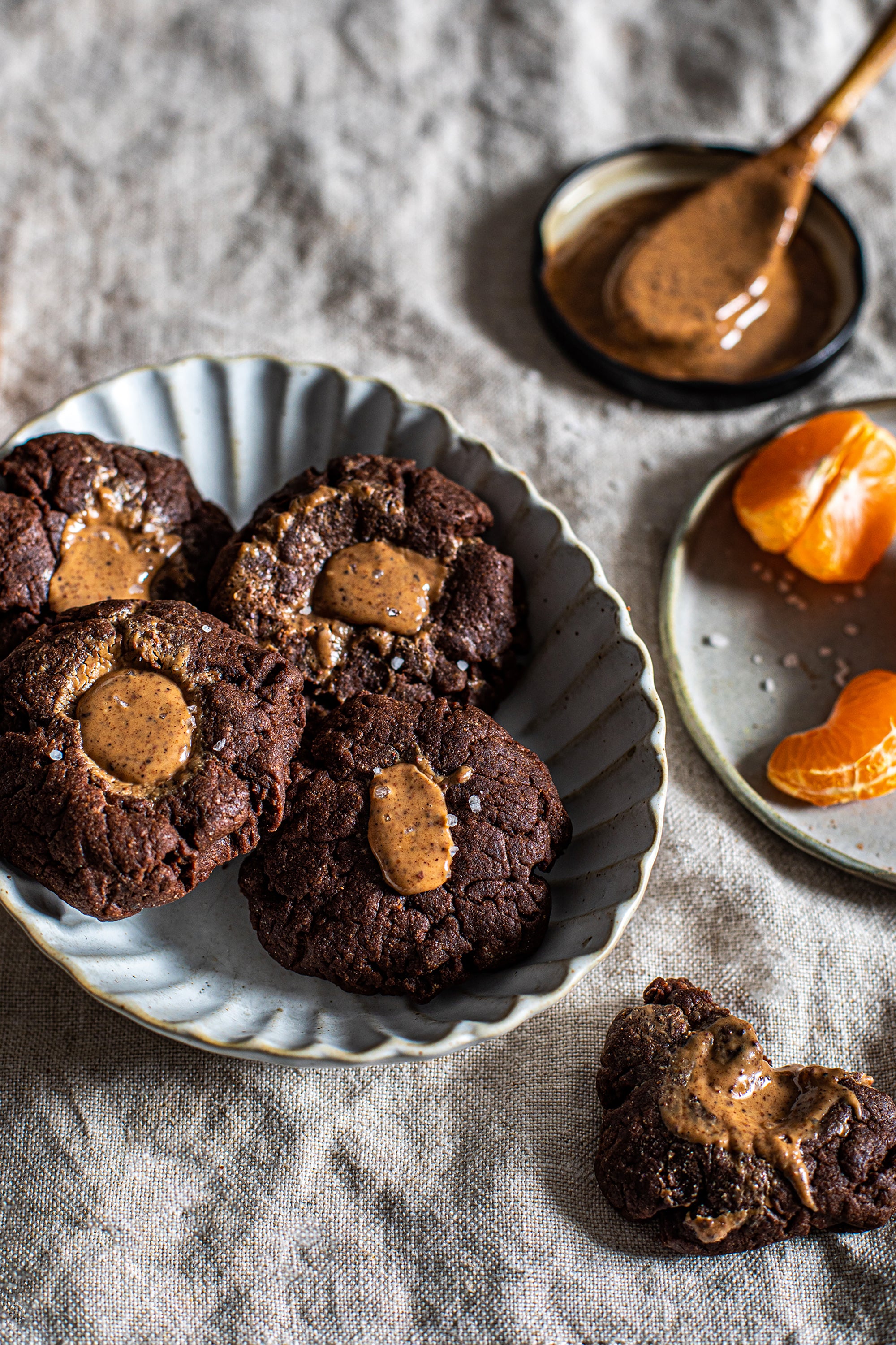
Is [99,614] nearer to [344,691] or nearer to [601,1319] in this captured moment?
[344,691]

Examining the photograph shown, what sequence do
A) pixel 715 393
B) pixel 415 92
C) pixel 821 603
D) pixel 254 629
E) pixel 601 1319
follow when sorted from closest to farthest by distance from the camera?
pixel 601 1319 < pixel 254 629 < pixel 821 603 < pixel 715 393 < pixel 415 92

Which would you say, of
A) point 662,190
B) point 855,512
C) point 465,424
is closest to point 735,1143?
point 855,512

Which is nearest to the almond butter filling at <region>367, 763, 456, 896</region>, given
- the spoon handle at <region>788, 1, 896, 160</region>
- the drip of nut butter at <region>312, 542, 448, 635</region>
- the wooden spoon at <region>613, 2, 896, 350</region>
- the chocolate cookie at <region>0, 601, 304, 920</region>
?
the chocolate cookie at <region>0, 601, 304, 920</region>

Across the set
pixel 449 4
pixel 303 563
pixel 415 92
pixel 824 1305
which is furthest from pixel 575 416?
pixel 824 1305

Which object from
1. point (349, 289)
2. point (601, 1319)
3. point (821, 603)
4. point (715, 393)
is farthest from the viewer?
point (349, 289)

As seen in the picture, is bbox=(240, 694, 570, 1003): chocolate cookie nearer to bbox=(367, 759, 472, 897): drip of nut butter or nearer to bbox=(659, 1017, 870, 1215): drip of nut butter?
bbox=(367, 759, 472, 897): drip of nut butter

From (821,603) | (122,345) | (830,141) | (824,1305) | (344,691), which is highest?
(830,141)

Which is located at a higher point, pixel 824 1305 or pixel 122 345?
pixel 824 1305

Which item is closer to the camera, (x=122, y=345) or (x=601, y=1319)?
(x=601, y=1319)
